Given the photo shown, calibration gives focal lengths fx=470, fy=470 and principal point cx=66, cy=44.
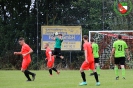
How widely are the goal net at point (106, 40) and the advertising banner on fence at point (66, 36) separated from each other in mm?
1249

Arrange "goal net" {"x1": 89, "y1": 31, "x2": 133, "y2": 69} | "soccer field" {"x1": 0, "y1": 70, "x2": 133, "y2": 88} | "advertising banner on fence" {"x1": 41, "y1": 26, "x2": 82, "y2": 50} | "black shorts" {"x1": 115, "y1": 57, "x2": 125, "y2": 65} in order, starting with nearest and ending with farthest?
"soccer field" {"x1": 0, "y1": 70, "x2": 133, "y2": 88} → "black shorts" {"x1": 115, "y1": 57, "x2": 125, "y2": 65} → "goal net" {"x1": 89, "y1": 31, "x2": 133, "y2": 69} → "advertising banner on fence" {"x1": 41, "y1": 26, "x2": 82, "y2": 50}

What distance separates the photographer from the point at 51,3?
3944 centimetres

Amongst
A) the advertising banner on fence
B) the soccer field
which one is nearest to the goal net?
the advertising banner on fence

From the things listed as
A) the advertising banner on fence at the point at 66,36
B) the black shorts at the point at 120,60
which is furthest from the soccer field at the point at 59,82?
the advertising banner on fence at the point at 66,36

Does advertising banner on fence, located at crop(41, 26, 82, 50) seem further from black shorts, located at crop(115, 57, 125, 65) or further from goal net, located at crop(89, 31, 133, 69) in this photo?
black shorts, located at crop(115, 57, 125, 65)

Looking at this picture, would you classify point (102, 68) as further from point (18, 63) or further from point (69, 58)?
point (18, 63)

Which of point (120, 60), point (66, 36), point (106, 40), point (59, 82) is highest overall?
point (66, 36)

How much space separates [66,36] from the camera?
1524 inches

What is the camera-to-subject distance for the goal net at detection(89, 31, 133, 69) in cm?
3753

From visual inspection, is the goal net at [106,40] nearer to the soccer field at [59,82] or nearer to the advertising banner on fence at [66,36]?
the advertising banner on fence at [66,36]

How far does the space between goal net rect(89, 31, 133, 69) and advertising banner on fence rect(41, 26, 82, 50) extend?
1.25 metres

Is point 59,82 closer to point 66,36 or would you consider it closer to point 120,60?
point 120,60

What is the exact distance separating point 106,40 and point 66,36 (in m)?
3.31

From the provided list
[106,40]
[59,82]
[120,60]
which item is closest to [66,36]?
[106,40]
